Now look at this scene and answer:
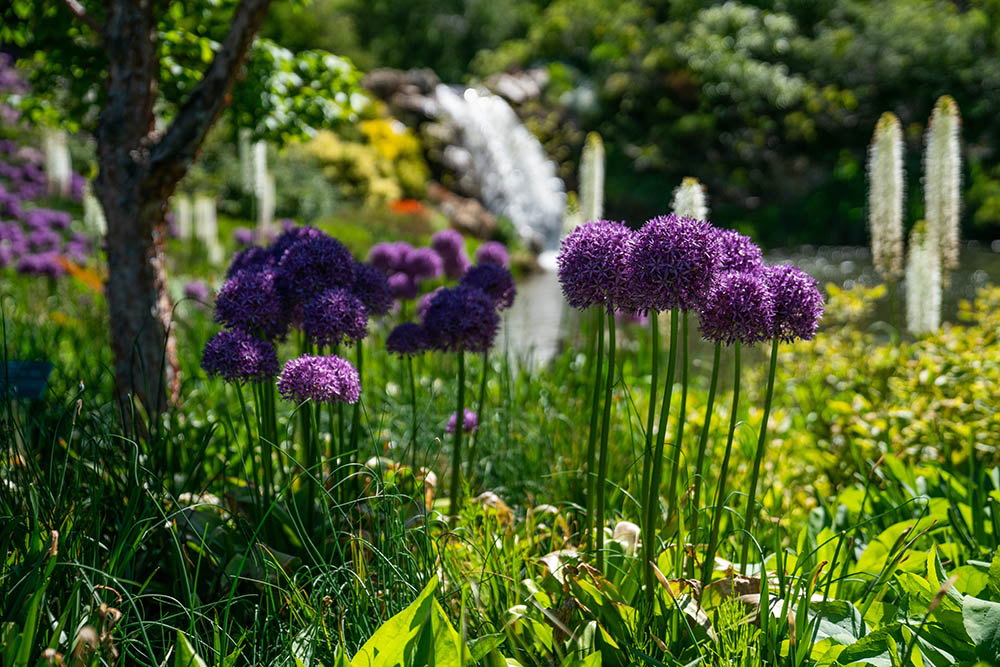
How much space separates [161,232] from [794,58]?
62.8ft

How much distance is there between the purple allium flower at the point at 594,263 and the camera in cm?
170

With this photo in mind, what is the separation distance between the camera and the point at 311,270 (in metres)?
2.15

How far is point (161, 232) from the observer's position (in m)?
3.46

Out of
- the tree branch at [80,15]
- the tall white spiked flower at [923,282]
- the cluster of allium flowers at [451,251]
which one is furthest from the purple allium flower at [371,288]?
the tall white spiked flower at [923,282]

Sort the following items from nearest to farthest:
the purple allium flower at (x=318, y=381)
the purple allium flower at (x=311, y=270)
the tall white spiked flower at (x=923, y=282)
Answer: the purple allium flower at (x=318, y=381) < the purple allium flower at (x=311, y=270) < the tall white spiked flower at (x=923, y=282)

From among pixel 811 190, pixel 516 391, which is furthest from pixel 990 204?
pixel 516 391

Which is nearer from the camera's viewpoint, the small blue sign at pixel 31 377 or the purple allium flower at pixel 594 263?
the purple allium flower at pixel 594 263

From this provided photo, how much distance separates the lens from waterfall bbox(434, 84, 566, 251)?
16.8m

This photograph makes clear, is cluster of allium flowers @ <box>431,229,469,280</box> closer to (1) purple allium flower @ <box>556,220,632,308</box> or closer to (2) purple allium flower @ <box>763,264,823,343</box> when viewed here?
(1) purple allium flower @ <box>556,220,632,308</box>

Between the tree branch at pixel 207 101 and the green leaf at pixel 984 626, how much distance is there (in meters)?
3.13

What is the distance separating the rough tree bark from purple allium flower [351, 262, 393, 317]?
1293 millimetres

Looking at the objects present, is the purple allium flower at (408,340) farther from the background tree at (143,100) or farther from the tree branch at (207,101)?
the tree branch at (207,101)

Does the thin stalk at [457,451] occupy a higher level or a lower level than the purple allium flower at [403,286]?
lower

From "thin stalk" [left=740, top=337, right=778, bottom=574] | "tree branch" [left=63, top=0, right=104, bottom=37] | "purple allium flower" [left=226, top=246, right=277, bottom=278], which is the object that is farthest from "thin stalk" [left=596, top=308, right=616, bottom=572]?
"tree branch" [left=63, top=0, right=104, bottom=37]
